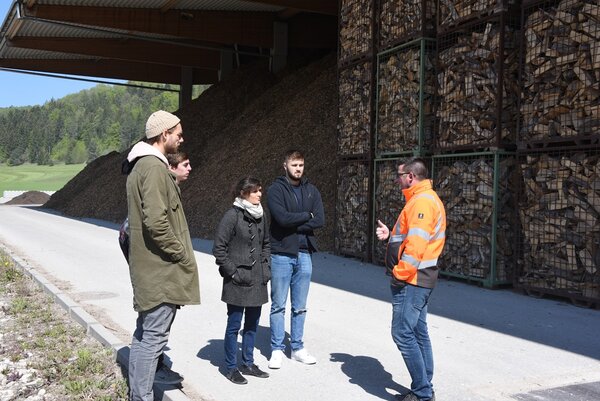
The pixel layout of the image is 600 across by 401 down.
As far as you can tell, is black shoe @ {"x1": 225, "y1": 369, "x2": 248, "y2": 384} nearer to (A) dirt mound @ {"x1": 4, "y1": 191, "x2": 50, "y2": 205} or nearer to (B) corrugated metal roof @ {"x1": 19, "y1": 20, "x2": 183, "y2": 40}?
(B) corrugated metal roof @ {"x1": 19, "y1": 20, "x2": 183, "y2": 40}

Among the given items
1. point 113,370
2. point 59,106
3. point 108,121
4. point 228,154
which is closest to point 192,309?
point 113,370

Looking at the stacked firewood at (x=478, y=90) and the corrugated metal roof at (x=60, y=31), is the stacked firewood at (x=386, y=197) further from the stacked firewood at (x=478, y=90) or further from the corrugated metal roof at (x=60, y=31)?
the corrugated metal roof at (x=60, y=31)

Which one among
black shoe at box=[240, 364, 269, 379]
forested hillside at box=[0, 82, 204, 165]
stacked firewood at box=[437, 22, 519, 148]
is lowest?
black shoe at box=[240, 364, 269, 379]

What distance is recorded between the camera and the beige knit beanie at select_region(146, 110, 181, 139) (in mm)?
4203

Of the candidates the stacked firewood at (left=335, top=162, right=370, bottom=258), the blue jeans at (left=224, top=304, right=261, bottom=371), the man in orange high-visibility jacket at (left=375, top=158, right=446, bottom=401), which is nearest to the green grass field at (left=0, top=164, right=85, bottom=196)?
the stacked firewood at (left=335, top=162, right=370, bottom=258)

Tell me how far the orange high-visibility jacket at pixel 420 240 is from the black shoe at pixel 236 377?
64.3 inches

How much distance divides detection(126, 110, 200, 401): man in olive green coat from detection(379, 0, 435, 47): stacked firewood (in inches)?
320

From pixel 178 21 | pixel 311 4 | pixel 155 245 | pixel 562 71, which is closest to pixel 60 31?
pixel 178 21

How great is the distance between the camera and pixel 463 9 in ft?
33.4

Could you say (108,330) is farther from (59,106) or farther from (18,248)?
(59,106)

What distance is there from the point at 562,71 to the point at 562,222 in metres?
2.18

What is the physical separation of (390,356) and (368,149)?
7414 mm

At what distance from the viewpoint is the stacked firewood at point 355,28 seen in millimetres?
12859

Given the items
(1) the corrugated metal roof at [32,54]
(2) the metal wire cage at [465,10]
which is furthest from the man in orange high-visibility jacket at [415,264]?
(1) the corrugated metal roof at [32,54]
